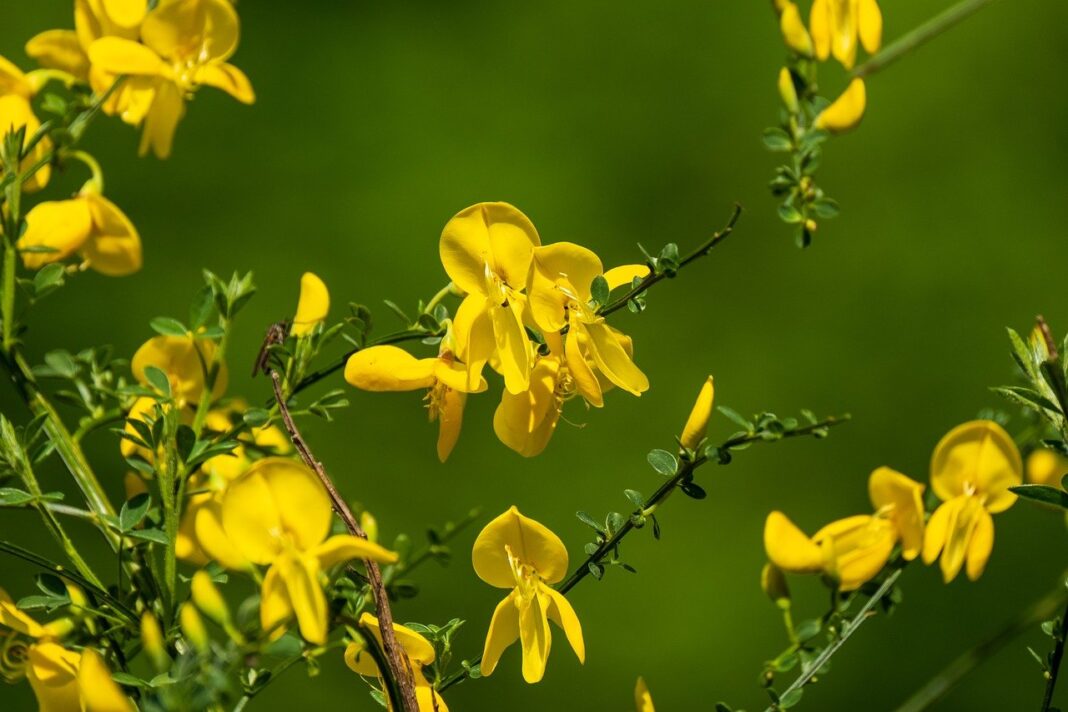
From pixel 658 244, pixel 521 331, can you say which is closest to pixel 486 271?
pixel 521 331

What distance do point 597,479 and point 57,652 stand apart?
1038mm

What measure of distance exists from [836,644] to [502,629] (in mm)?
98

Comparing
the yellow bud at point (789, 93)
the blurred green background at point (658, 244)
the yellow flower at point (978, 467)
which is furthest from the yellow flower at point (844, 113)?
the blurred green background at point (658, 244)

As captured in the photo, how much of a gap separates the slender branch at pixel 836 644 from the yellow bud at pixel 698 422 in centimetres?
7

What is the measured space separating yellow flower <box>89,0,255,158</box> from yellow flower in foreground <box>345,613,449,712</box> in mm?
190

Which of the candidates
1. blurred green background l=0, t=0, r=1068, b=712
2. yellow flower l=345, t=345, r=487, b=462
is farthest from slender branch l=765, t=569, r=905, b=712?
blurred green background l=0, t=0, r=1068, b=712

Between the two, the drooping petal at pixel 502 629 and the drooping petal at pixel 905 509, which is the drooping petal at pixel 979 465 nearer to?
the drooping petal at pixel 905 509

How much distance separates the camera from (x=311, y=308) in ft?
1.24

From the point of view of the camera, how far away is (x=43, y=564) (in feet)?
1.04

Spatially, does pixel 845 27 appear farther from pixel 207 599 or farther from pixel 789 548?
pixel 207 599

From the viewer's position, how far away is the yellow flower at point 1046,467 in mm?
524

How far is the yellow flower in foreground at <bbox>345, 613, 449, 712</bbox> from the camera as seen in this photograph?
0.31 metres

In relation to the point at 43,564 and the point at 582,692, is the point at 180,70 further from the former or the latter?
the point at 582,692

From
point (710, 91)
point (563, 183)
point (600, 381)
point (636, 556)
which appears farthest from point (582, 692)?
point (600, 381)
